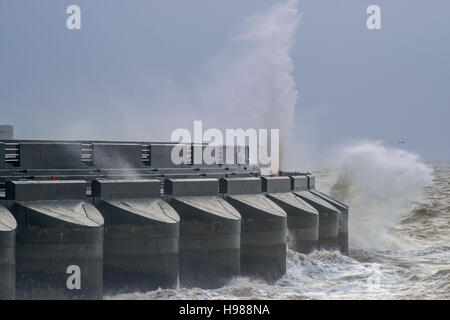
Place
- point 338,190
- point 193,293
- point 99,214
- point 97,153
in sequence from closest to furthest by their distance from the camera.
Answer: point 99,214 → point 193,293 → point 97,153 → point 338,190

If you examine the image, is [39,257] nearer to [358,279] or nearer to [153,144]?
[153,144]

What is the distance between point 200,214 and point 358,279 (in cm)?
650

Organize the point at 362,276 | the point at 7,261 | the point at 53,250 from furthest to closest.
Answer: the point at 362,276, the point at 53,250, the point at 7,261

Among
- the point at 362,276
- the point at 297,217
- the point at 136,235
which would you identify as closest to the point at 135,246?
the point at 136,235

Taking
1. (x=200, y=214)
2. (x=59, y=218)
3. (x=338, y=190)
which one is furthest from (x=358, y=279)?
(x=338, y=190)

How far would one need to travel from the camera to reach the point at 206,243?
75.6ft

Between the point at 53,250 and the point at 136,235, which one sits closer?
the point at 53,250

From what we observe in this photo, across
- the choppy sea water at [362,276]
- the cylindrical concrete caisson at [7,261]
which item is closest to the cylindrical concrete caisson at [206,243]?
the choppy sea water at [362,276]

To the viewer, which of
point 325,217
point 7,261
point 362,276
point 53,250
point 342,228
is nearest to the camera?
point 7,261

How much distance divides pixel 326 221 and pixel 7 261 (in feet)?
46.3

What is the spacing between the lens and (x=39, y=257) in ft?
63.8

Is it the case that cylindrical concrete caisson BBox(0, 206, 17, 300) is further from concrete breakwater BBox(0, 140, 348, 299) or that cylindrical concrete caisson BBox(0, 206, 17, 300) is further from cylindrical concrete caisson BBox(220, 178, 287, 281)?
cylindrical concrete caisson BBox(220, 178, 287, 281)

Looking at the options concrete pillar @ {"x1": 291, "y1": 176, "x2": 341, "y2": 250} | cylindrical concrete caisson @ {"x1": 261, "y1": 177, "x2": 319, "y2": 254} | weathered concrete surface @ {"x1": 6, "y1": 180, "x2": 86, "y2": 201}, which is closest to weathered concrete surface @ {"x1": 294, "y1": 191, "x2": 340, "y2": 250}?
concrete pillar @ {"x1": 291, "y1": 176, "x2": 341, "y2": 250}

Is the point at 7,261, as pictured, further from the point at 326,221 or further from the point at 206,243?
the point at 326,221
